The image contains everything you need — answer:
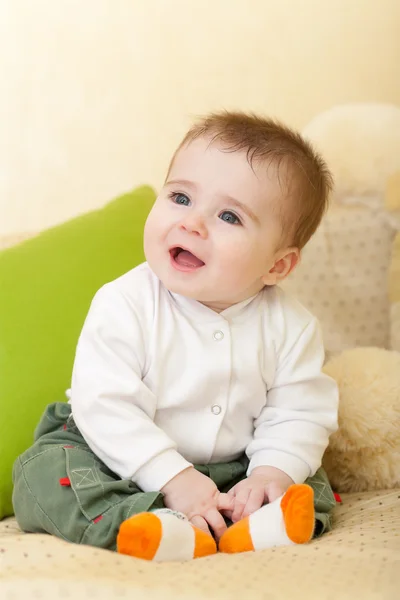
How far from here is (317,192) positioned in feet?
3.98

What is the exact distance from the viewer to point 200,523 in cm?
105

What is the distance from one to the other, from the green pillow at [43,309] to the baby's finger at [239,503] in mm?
384

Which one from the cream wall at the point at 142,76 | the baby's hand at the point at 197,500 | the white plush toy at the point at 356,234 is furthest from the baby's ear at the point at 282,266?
the cream wall at the point at 142,76

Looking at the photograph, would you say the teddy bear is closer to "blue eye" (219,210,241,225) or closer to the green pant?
the green pant

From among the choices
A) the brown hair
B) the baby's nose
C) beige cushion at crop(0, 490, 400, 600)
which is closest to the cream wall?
the brown hair

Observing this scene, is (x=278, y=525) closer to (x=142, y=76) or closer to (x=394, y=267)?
(x=394, y=267)

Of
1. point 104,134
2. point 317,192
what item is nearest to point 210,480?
point 317,192

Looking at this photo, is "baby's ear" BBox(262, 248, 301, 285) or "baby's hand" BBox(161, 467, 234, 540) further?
"baby's ear" BBox(262, 248, 301, 285)

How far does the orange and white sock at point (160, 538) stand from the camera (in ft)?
3.07

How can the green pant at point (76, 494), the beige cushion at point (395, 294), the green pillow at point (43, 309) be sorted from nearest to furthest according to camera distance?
the green pant at point (76, 494), the green pillow at point (43, 309), the beige cushion at point (395, 294)

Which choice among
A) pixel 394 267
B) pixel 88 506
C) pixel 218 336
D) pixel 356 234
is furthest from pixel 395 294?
pixel 88 506

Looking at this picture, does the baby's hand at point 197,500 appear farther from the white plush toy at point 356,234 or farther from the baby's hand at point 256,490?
the white plush toy at point 356,234

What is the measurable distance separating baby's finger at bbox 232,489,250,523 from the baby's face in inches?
11.5

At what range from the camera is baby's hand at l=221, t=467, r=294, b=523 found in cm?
110
